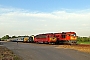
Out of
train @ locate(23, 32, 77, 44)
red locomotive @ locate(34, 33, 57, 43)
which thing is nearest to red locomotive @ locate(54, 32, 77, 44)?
train @ locate(23, 32, 77, 44)

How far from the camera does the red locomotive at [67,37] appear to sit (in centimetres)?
5241

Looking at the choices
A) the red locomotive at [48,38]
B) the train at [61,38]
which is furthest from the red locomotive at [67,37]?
the red locomotive at [48,38]

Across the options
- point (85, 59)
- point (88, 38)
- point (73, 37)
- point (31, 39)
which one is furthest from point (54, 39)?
point (85, 59)

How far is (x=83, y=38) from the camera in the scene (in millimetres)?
73312

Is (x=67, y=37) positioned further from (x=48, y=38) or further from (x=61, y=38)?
(x=48, y=38)

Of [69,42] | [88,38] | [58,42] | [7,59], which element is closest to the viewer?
[7,59]

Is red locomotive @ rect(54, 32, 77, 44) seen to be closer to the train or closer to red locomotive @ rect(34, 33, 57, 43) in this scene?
the train

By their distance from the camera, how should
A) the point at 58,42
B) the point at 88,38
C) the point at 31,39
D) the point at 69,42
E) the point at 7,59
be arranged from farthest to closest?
the point at 31,39 < the point at 88,38 < the point at 58,42 < the point at 69,42 < the point at 7,59

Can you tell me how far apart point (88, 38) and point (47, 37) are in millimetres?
18824

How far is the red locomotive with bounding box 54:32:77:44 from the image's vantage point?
52406mm

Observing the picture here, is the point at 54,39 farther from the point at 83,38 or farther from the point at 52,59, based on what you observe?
the point at 52,59

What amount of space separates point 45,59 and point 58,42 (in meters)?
38.5

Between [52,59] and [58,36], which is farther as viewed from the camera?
[58,36]

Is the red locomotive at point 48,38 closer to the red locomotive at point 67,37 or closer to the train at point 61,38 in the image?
the train at point 61,38
